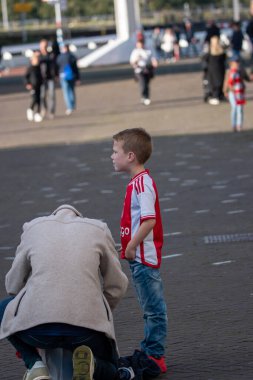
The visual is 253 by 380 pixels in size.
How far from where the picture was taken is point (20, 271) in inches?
231

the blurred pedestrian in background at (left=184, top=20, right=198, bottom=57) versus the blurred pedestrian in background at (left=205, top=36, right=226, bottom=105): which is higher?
the blurred pedestrian in background at (left=205, top=36, right=226, bottom=105)

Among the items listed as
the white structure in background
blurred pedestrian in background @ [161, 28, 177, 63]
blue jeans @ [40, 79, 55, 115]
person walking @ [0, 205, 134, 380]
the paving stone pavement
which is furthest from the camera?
blurred pedestrian in background @ [161, 28, 177, 63]

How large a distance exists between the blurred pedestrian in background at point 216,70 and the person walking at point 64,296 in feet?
77.2

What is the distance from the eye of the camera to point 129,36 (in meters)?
58.0

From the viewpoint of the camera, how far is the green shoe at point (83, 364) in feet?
18.1

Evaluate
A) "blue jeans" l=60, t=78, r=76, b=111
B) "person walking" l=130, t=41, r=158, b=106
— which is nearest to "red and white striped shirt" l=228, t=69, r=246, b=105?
"blue jeans" l=60, t=78, r=76, b=111

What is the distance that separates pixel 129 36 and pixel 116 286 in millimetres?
52583

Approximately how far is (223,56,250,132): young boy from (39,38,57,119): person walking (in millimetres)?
6796

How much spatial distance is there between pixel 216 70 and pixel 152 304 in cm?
2319

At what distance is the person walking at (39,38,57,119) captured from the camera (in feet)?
92.0

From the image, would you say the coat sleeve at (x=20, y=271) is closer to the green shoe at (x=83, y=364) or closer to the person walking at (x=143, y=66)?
the green shoe at (x=83, y=364)

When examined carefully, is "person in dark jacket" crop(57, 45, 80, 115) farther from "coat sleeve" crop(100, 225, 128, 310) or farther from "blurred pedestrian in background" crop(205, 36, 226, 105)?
"coat sleeve" crop(100, 225, 128, 310)

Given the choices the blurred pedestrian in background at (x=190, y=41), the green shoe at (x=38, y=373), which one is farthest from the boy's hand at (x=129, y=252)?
the blurred pedestrian in background at (x=190, y=41)

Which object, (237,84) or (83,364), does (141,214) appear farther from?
(237,84)
